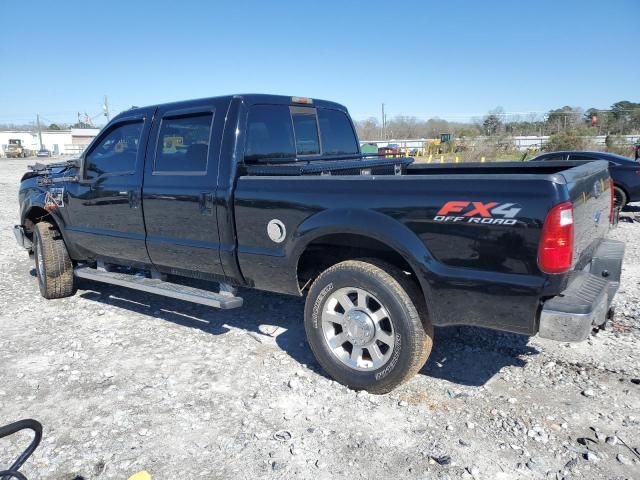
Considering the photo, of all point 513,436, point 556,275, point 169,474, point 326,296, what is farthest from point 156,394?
point 556,275

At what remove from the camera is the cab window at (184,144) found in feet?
13.7

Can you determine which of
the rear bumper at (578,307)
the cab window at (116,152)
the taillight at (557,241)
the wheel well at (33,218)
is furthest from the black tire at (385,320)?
the wheel well at (33,218)

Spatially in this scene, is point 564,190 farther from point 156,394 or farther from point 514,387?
point 156,394

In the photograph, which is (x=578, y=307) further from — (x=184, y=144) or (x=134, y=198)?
(x=134, y=198)

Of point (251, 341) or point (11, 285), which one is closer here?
point (251, 341)

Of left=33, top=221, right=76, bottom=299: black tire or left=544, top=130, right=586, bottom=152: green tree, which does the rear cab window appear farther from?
left=544, top=130, right=586, bottom=152: green tree

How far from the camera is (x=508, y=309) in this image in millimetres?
2857

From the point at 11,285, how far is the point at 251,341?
3.91 metres

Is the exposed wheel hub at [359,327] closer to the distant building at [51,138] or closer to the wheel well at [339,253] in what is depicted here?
the wheel well at [339,253]

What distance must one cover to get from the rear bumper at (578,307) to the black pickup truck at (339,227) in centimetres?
1

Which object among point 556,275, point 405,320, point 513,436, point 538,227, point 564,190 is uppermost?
point 564,190

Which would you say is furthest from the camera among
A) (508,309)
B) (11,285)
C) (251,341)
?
(11,285)

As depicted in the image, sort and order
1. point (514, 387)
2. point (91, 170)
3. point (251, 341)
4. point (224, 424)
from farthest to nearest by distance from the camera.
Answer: point (91, 170)
point (251, 341)
point (514, 387)
point (224, 424)

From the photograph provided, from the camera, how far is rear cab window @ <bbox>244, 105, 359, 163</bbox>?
422 centimetres
